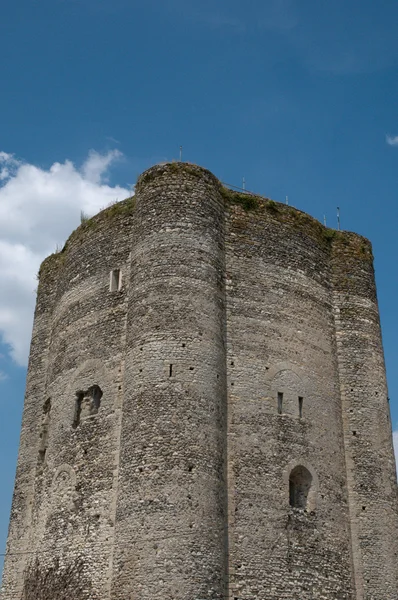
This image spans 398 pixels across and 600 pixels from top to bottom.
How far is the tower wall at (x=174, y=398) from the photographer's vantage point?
17672 mm

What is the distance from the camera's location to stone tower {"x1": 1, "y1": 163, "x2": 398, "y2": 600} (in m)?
18.6

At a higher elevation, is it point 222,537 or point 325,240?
point 325,240

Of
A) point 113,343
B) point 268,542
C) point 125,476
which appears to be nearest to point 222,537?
point 268,542

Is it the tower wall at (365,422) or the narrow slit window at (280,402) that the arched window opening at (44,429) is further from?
the tower wall at (365,422)

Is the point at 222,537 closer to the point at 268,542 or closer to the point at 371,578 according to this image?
the point at 268,542

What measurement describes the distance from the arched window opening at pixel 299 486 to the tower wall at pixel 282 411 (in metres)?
0.19

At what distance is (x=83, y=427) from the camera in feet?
71.4

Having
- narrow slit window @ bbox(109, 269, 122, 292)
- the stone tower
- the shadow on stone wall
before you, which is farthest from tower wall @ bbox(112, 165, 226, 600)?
the shadow on stone wall

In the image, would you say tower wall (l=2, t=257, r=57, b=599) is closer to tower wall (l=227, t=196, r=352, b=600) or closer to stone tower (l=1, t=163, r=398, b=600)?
stone tower (l=1, t=163, r=398, b=600)

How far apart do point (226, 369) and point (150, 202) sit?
5621 millimetres

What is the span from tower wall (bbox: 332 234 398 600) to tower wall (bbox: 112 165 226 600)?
4.88m

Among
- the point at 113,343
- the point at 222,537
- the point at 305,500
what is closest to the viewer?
the point at 222,537

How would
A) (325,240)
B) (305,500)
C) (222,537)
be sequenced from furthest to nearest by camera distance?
(325,240) → (305,500) → (222,537)

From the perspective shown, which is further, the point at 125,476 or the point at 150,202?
the point at 150,202
